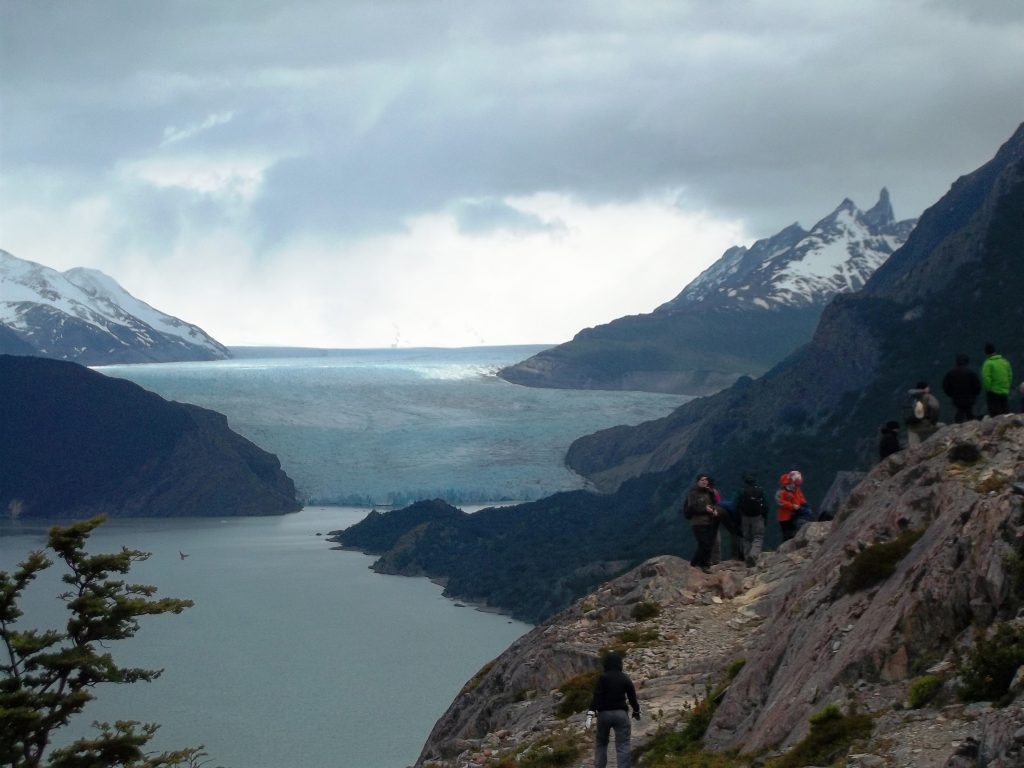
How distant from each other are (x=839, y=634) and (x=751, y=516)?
11.7 meters

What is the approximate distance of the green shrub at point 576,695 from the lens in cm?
2216

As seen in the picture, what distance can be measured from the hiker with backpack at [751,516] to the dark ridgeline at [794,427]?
9369cm

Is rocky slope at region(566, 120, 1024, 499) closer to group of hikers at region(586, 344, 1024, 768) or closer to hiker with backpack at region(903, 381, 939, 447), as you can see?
group of hikers at region(586, 344, 1024, 768)

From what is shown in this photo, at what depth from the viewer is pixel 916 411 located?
24609 mm

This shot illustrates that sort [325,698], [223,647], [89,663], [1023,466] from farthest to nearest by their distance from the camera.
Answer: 1. [223,647]
2. [325,698]
3. [89,663]
4. [1023,466]

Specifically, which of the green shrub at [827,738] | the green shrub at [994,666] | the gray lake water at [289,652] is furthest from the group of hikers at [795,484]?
the gray lake water at [289,652]

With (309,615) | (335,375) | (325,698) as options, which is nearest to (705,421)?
(335,375)

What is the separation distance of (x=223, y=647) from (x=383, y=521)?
68.5 meters

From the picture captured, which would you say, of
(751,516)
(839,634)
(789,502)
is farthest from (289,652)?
→ (839,634)

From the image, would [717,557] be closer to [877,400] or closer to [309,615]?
[309,615]

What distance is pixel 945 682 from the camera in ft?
42.6

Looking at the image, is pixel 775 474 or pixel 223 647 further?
pixel 775 474

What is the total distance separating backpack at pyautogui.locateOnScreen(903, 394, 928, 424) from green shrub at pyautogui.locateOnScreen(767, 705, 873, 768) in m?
11.9

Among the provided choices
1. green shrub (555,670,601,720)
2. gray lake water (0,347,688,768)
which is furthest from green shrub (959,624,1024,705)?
gray lake water (0,347,688,768)
